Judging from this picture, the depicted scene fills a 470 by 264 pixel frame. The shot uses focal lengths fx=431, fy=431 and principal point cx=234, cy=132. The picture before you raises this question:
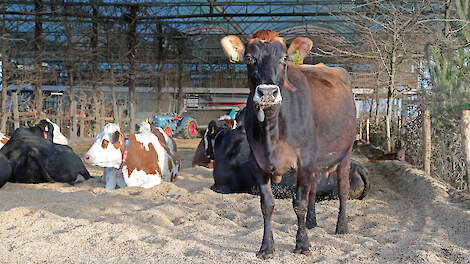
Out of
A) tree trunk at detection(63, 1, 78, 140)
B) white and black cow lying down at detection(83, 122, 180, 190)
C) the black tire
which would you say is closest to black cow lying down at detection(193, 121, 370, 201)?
white and black cow lying down at detection(83, 122, 180, 190)

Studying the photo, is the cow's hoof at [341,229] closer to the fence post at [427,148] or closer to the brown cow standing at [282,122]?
the brown cow standing at [282,122]

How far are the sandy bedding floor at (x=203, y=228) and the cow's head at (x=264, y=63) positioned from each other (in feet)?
3.34

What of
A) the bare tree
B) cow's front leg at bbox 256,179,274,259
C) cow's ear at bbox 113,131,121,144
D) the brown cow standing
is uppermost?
the bare tree

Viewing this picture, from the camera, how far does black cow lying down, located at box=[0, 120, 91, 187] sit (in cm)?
587

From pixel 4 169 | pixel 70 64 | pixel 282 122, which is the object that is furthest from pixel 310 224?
pixel 70 64

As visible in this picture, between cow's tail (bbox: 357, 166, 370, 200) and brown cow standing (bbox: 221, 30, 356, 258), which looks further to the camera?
cow's tail (bbox: 357, 166, 370, 200)

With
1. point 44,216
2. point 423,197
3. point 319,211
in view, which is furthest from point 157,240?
point 423,197

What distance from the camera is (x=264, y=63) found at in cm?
276

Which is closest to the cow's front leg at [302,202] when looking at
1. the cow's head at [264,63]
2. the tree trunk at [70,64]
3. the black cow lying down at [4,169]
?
the cow's head at [264,63]

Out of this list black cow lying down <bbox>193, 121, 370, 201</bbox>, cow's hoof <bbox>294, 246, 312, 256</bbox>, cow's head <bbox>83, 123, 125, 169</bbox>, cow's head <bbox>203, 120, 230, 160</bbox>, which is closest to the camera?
cow's hoof <bbox>294, 246, 312, 256</bbox>

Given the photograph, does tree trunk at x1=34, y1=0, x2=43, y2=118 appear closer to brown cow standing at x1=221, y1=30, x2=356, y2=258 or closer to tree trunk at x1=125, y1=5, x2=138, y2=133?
tree trunk at x1=125, y1=5, x2=138, y2=133

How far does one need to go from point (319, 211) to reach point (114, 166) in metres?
2.60

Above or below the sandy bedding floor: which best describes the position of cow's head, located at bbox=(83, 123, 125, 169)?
above

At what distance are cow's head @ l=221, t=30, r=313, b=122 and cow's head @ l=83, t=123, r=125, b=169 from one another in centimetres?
279
